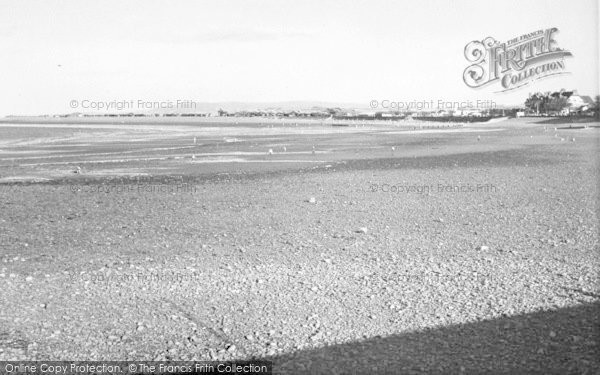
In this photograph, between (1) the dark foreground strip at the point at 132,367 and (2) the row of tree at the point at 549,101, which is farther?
(2) the row of tree at the point at 549,101

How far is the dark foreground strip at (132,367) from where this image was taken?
5355 millimetres

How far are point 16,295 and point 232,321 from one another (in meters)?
3.02

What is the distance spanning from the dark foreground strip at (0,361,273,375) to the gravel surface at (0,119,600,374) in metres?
0.13

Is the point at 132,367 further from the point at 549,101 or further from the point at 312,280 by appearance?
the point at 549,101

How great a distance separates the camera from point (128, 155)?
32.0 meters

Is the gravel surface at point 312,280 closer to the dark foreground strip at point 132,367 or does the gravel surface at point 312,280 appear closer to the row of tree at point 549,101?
the dark foreground strip at point 132,367

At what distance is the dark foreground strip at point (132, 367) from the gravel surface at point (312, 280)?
0.13 meters

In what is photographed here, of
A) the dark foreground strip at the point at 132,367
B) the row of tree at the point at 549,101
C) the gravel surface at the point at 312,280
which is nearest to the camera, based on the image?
the dark foreground strip at the point at 132,367

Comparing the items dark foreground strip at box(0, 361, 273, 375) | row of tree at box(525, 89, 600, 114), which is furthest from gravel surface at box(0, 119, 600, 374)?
row of tree at box(525, 89, 600, 114)

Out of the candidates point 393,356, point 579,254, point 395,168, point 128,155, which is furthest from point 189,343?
point 128,155

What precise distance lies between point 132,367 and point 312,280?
3.11 meters

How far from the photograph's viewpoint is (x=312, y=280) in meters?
7.99

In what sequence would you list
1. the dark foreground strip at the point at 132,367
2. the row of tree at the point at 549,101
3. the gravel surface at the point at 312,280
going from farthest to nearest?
1. the row of tree at the point at 549,101
2. the gravel surface at the point at 312,280
3. the dark foreground strip at the point at 132,367

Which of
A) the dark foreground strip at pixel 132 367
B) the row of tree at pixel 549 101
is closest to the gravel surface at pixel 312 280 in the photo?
the dark foreground strip at pixel 132 367
